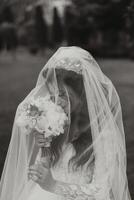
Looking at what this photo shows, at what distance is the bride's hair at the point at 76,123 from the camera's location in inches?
142

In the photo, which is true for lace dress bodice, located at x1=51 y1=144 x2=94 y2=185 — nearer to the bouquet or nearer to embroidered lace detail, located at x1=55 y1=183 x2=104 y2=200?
embroidered lace detail, located at x1=55 y1=183 x2=104 y2=200

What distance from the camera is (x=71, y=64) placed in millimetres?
3609

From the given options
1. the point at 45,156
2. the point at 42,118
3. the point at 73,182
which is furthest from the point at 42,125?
the point at 73,182

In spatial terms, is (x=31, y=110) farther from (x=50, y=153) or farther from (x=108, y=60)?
(x=108, y=60)

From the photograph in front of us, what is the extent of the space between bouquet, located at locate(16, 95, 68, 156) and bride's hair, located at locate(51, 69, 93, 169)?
0.36 feet

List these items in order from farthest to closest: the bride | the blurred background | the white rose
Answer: the blurred background
the bride
the white rose

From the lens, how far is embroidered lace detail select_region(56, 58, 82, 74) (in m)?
3.61

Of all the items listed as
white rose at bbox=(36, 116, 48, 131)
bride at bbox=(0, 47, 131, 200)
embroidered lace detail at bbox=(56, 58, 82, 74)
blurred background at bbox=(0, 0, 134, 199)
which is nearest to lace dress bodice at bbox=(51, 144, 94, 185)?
bride at bbox=(0, 47, 131, 200)

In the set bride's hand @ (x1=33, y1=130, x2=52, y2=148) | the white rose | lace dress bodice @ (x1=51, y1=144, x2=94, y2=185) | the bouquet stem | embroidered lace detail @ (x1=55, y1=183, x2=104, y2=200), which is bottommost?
embroidered lace detail @ (x1=55, y1=183, x2=104, y2=200)

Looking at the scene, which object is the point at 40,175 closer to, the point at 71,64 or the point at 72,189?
the point at 72,189

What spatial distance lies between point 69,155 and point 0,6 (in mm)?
11109

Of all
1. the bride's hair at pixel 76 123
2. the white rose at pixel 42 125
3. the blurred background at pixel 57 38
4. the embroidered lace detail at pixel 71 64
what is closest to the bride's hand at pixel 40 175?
the bride's hair at pixel 76 123

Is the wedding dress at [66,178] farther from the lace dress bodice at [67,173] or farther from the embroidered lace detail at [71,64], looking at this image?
the embroidered lace detail at [71,64]

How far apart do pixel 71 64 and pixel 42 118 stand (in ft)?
1.27
